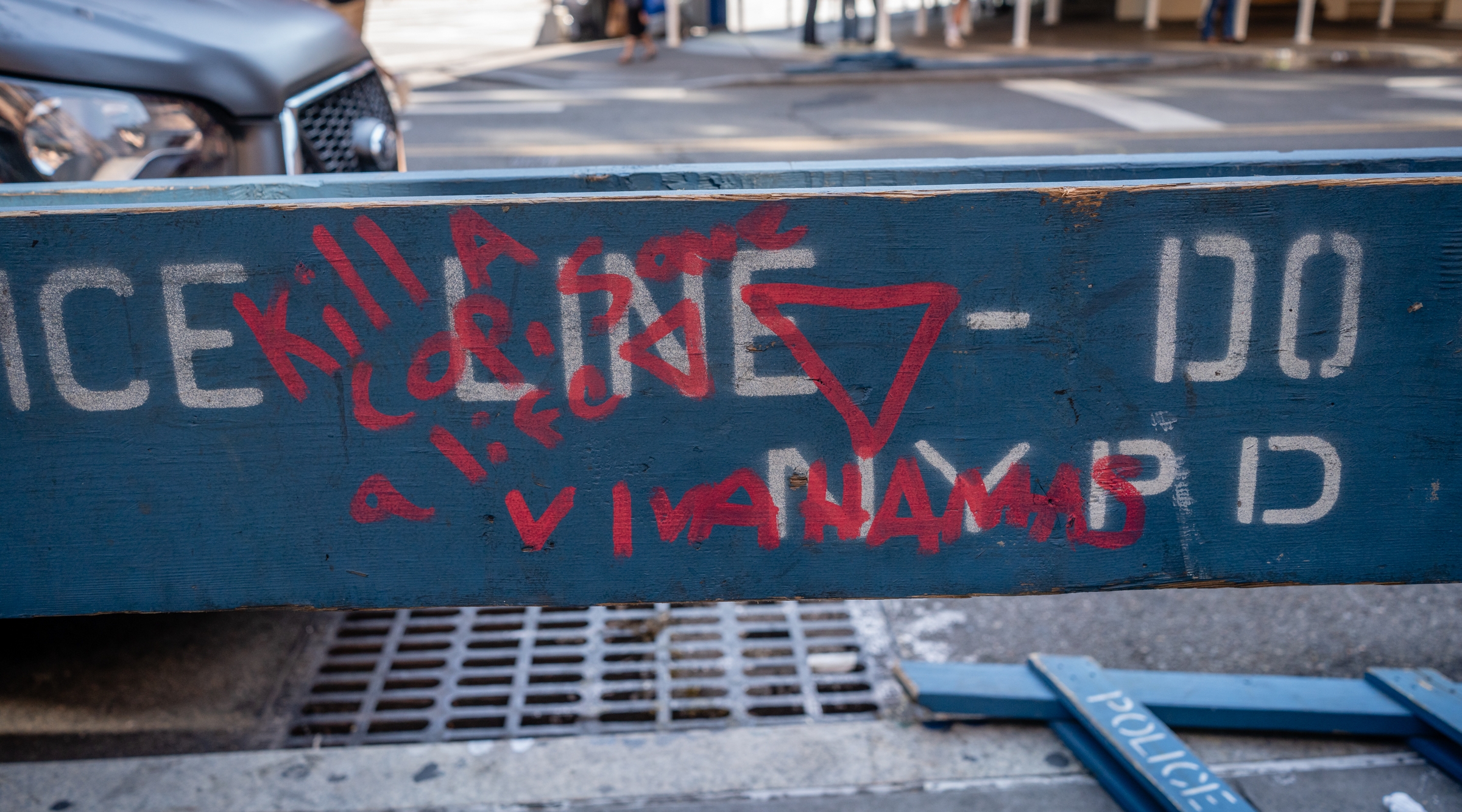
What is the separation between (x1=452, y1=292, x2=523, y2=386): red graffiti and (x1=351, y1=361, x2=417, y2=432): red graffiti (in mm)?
144

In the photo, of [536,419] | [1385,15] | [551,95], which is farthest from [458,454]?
[1385,15]

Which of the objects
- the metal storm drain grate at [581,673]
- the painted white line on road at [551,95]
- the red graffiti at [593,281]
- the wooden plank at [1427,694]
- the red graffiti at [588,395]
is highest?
the red graffiti at [593,281]

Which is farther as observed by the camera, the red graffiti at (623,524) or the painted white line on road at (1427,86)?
the painted white line on road at (1427,86)

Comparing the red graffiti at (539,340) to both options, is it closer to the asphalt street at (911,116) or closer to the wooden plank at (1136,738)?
the wooden plank at (1136,738)

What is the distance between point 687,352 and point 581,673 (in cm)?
164

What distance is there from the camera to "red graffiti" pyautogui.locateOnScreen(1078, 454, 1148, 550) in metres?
1.76

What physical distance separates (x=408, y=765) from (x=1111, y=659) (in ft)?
6.18

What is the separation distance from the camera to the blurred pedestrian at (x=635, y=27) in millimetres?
13320

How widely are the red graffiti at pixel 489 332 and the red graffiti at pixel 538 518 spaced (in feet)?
0.63

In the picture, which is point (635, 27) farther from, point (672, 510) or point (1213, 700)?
point (672, 510)

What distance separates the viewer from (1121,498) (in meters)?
1.78

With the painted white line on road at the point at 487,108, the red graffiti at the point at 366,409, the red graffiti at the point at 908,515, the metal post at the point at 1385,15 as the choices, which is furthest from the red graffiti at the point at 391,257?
the metal post at the point at 1385,15

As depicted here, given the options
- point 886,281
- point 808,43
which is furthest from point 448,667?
point 808,43

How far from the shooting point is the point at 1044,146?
7.98 m
